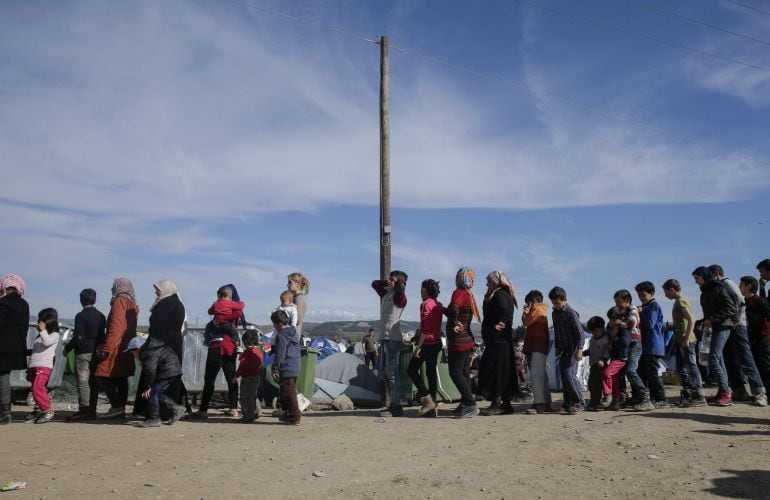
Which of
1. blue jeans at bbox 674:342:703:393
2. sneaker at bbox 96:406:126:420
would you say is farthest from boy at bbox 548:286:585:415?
sneaker at bbox 96:406:126:420

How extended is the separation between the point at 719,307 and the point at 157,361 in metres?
7.61

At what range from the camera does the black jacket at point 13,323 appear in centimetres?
821

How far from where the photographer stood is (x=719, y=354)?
29.4ft

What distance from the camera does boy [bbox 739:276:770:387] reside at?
9039 mm

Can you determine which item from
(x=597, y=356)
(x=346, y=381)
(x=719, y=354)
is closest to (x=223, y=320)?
(x=346, y=381)

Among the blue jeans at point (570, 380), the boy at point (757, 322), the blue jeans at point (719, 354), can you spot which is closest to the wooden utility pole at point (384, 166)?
the blue jeans at point (570, 380)

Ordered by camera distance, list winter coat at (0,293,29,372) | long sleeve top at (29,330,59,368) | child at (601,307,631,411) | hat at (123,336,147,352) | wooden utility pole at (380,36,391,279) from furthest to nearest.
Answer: wooden utility pole at (380,36,391,279)
child at (601,307,631,411)
long sleeve top at (29,330,59,368)
hat at (123,336,147,352)
winter coat at (0,293,29,372)

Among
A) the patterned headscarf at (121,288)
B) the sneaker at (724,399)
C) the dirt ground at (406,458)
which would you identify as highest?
the patterned headscarf at (121,288)

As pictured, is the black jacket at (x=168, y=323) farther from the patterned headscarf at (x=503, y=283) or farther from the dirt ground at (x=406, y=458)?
the patterned headscarf at (x=503, y=283)

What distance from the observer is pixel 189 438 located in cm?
729

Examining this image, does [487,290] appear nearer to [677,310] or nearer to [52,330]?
[677,310]

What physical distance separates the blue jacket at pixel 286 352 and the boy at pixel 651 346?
485cm

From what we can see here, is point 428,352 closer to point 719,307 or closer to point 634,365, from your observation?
point 634,365

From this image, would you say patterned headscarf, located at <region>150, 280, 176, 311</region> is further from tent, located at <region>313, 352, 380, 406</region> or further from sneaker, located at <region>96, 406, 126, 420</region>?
tent, located at <region>313, 352, 380, 406</region>
